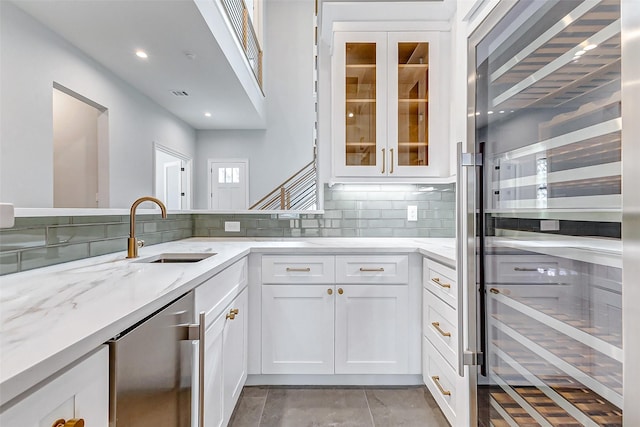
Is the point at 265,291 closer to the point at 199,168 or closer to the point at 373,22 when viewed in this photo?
the point at 199,168

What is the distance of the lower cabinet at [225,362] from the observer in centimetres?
125

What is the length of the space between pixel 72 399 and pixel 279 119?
3.62m

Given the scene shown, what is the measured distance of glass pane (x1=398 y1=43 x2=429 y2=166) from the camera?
2.24 metres

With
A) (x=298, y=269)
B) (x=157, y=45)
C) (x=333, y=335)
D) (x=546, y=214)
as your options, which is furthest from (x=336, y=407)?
(x=157, y=45)

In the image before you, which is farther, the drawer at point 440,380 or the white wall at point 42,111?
the white wall at point 42,111

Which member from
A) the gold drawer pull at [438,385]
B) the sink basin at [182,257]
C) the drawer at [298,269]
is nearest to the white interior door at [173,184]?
the sink basin at [182,257]

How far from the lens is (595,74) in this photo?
686 millimetres

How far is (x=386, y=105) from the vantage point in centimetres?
223

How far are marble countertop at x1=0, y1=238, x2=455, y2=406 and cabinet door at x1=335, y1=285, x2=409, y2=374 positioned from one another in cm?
63

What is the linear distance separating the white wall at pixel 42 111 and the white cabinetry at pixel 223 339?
1.20m

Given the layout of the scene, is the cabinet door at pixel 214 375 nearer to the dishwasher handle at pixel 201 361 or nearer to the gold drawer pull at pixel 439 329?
the dishwasher handle at pixel 201 361

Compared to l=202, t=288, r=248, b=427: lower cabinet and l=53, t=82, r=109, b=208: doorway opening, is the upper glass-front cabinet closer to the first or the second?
l=202, t=288, r=248, b=427: lower cabinet

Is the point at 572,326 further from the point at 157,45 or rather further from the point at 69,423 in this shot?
the point at 157,45

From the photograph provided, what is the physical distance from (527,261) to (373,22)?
6.34 ft
